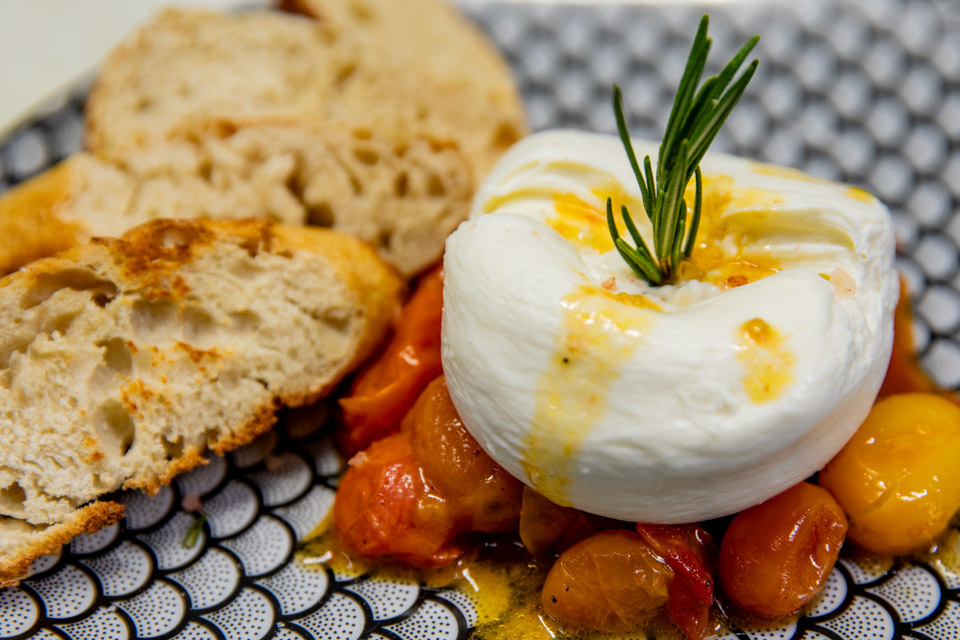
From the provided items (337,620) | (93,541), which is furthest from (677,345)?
(93,541)

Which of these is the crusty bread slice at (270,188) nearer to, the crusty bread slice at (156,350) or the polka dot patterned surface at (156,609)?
the crusty bread slice at (156,350)

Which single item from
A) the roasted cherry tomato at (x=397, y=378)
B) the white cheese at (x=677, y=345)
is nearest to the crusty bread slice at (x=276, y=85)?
the roasted cherry tomato at (x=397, y=378)

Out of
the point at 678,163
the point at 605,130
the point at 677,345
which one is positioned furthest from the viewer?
the point at 605,130

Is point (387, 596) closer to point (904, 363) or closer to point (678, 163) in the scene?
point (678, 163)

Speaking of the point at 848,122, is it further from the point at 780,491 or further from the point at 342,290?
the point at 342,290

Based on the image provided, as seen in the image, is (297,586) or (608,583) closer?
(608,583)

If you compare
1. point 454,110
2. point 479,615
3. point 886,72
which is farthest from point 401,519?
point 886,72
